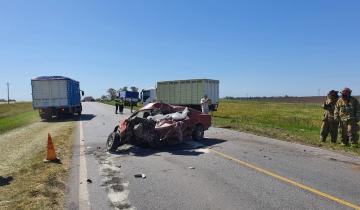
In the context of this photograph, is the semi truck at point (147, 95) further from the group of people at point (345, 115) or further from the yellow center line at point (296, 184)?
the yellow center line at point (296, 184)

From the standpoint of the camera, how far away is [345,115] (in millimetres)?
14680

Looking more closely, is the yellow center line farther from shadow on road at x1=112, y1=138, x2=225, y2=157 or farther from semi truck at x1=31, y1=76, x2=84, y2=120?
semi truck at x1=31, y1=76, x2=84, y2=120

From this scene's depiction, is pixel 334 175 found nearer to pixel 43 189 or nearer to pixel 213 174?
pixel 213 174

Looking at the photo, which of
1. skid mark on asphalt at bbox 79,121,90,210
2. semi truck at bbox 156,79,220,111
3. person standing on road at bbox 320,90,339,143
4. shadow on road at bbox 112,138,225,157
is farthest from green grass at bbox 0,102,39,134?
person standing on road at bbox 320,90,339,143

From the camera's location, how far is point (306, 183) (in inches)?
324

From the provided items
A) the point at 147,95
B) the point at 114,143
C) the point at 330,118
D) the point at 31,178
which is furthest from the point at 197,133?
the point at 147,95

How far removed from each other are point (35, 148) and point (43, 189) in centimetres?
783

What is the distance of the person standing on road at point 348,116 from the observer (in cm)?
1455

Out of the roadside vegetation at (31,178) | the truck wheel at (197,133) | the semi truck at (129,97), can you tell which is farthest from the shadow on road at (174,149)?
the semi truck at (129,97)

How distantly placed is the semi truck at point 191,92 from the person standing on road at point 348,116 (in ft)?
71.8

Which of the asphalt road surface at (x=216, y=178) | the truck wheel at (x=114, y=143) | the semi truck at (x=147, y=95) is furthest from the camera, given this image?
the semi truck at (x=147, y=95)

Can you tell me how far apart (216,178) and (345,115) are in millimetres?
7613

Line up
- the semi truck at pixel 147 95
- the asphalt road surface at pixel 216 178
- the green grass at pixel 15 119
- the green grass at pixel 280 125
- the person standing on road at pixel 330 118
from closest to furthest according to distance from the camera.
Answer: the asphalt road surface at pixel 216 178
the person standing on road at pixel 330 118
the green grass at pixel 280 125
the green grass at pixel 15 119
the semi truck at pixel 147 95

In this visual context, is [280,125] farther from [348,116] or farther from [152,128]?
[152,128]
